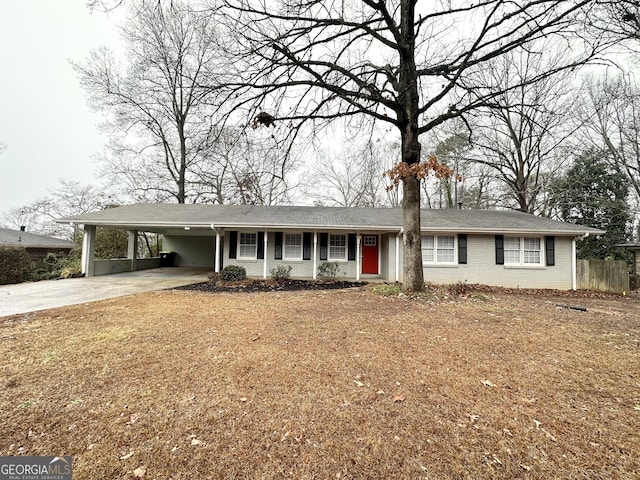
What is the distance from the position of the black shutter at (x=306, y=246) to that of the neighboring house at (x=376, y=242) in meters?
0.05

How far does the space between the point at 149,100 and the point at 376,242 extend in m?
17.9

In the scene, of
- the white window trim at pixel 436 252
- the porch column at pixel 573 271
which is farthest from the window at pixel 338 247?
the porch column at pixel 573 271

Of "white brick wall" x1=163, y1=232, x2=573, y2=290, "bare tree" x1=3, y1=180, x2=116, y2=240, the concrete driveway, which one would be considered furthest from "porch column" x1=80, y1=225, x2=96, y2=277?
"bare tree" x1=3, y1=180, x2=116, y2=240

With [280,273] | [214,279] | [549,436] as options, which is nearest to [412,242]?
[280,273]

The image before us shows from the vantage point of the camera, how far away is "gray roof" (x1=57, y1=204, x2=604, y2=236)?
37.3 feet

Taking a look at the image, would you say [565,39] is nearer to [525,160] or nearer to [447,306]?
[447,306]

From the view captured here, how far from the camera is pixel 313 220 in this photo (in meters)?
12.3

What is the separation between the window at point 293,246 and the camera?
41.7ft

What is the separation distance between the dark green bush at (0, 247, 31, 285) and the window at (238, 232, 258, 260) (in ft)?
26.7

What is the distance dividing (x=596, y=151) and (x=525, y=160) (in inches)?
146

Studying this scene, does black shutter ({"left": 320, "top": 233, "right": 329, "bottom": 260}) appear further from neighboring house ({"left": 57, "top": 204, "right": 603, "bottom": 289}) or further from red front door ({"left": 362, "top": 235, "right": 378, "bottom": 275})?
red front door ({"left": 362, "top": 235, "right": 378, "bottom": 275})

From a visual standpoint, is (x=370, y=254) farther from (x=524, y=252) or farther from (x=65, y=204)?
(x=65, y=204)

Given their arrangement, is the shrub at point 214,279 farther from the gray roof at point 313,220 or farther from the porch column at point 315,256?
the porch column at point 315,256

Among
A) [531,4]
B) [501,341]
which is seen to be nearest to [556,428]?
[501,341]
